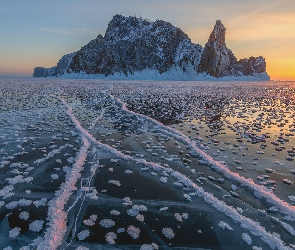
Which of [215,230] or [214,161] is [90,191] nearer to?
[215,230]

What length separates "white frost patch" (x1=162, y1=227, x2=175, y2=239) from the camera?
5074 millimetres

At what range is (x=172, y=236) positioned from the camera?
16.6ft

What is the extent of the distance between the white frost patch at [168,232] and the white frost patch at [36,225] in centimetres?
269

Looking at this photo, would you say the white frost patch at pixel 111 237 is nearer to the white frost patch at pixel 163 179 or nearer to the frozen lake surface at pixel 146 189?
the frozen lake surface at pixel 146 189

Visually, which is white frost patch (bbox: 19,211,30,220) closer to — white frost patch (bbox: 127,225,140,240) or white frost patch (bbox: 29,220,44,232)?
white frost patch (bbox: 29,220,44,232)

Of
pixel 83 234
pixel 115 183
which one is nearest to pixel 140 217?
pixel 83 234

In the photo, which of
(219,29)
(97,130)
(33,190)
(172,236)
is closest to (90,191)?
(33,190)

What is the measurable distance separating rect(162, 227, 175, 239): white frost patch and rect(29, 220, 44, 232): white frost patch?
2685 millimetres

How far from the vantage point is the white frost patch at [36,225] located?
5207 mm

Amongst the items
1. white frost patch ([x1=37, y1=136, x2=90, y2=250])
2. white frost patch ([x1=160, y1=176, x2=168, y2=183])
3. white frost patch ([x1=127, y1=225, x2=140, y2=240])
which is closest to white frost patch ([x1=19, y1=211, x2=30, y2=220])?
white frost patch ([x1=37, y1=136, x2=90, y2=250])

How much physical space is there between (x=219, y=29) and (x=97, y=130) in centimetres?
20807

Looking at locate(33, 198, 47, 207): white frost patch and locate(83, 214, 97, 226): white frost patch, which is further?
locate(33, 198, 47, 207): white frost patch

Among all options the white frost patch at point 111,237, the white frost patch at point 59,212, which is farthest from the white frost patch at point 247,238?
the white frost patch at point 59,212

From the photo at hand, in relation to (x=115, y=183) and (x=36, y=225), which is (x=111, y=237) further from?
(x=115, y=183)
